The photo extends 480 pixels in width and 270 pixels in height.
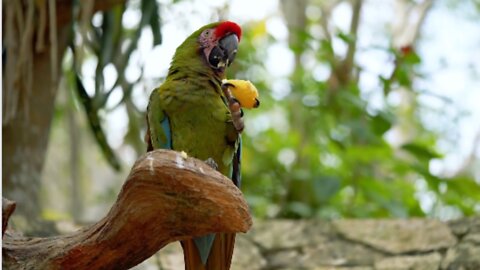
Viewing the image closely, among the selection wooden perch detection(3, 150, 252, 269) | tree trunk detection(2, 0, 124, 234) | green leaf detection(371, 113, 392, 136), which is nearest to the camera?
wooden perch detection(3, 150, 252, 269)

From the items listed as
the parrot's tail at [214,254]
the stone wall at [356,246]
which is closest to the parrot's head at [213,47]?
the parrot's tail at [214,254]

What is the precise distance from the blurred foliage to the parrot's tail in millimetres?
1004

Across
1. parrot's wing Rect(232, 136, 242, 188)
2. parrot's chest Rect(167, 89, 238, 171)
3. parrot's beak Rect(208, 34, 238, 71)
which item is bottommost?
parrot's wing Rect(232, 136, 242, 188)

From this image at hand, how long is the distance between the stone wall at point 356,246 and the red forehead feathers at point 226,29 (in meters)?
1.04

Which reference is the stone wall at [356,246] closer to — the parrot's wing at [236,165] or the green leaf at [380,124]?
the green leaf at [380,124]

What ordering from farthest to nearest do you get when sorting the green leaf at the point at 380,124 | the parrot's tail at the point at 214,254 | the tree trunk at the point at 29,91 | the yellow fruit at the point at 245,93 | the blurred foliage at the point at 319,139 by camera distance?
the green leaf at the point at 380,124 < the blurred foliage at the point at 319,139 < the tree trunk at the point at 29,91 < the parrot's tail at the point at 214,254 < the yellow fruit at the point at 245,93

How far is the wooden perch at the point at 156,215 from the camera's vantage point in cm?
117

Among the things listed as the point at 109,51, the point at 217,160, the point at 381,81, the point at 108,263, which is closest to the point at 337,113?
the point at 381,81

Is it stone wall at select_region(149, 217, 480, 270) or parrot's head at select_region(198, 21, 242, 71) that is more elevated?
parrot's head at select_region(198, 21, 242, 71)

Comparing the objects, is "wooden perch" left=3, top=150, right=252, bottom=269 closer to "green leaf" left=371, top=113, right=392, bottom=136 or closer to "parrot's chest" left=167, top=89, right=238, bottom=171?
"parrot's chest" left=167, top=89, right=238, bottom=171

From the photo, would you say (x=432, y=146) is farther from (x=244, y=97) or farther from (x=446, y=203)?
(x=244, y=97)

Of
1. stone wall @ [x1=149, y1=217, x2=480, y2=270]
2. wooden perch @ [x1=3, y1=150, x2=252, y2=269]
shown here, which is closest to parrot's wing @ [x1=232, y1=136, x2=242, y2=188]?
Result: wooden perch @ [x1=3, y1=150, x2=252, y2=269]

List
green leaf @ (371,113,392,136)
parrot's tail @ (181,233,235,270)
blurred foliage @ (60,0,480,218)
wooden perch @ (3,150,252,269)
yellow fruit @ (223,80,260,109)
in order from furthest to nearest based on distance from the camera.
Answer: green leaf @ (371,113,392,136), blurred foliage @ (60,0,480,218), parrot's tail @ (181,233,235,270), yellow fruit @ (223,80,260,109), wooden perch @ (3,150,252,269)

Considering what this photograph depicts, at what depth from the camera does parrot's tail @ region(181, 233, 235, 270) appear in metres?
1.51
